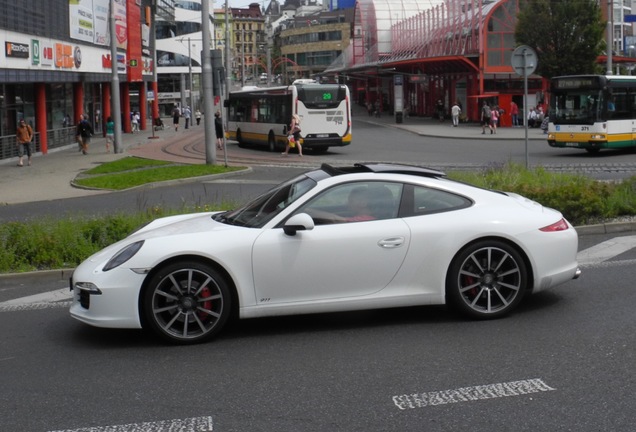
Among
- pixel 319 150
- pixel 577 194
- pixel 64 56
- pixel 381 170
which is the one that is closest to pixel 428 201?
pixel 381 170

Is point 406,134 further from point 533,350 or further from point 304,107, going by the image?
point 533,350

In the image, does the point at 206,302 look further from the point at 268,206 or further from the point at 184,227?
the point at 268,206

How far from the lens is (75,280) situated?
23.7 ft

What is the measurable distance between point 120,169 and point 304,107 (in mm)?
10301

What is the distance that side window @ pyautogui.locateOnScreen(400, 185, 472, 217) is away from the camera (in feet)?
24.6

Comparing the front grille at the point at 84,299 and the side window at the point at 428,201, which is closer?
the front grille at the point at 84,299

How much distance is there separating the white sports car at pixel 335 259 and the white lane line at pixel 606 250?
249cm

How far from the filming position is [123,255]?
715 cm

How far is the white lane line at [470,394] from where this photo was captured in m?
5.57

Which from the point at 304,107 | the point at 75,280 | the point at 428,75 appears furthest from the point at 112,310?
the point at 428,75

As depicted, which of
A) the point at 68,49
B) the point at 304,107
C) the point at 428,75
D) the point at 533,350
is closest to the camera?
the point at 533,350

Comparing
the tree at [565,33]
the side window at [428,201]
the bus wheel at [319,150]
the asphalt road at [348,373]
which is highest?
the tree at [565,33]

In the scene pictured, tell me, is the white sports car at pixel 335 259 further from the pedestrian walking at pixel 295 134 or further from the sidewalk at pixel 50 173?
the pedestrian walking at pixel 295 134

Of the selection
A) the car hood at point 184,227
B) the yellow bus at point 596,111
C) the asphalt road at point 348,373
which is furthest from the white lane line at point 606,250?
the yellow bus at point 596,111
